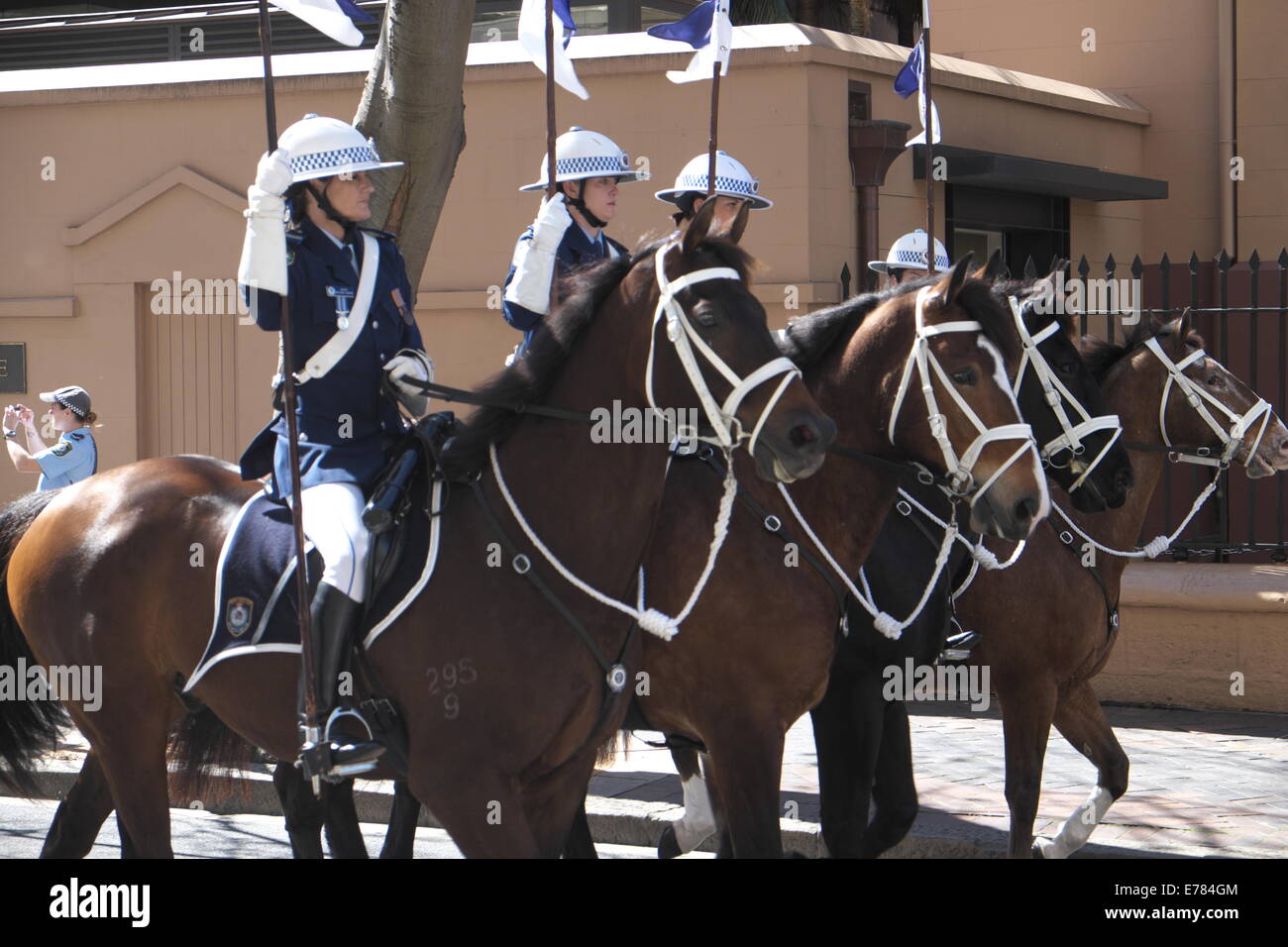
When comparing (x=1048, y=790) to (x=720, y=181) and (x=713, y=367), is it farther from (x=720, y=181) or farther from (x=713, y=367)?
(x=713, y=367)

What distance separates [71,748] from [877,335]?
19.5 feet

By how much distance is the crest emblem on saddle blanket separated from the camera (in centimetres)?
497

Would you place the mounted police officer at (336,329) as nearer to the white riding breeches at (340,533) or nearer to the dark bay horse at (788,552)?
the white riding breeches at (340,533)

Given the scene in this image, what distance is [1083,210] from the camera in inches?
575

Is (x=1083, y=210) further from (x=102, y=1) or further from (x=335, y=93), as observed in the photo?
(x=102, y=1)

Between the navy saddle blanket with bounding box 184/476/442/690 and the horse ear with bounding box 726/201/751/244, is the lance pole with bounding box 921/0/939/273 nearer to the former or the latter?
the horse ear with bounding box 726/201/751/244

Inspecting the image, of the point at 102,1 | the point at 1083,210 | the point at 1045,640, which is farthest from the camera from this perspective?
the point at 102,1

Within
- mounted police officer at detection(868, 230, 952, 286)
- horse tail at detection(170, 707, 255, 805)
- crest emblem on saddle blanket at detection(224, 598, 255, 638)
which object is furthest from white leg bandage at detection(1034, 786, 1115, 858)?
crest emblem on saddle blanket at detection(224, 598, 255, 638)

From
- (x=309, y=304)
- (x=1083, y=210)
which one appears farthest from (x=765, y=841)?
(x=1083, y=210)

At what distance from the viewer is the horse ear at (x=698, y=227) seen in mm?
4523

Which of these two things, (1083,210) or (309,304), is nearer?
(309,304)

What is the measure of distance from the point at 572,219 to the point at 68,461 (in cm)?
501

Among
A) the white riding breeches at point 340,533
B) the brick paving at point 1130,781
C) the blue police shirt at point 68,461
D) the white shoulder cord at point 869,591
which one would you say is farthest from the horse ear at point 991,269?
the blue police shirt at point 68,461

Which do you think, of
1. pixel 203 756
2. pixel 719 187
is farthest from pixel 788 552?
pixel 719 187
